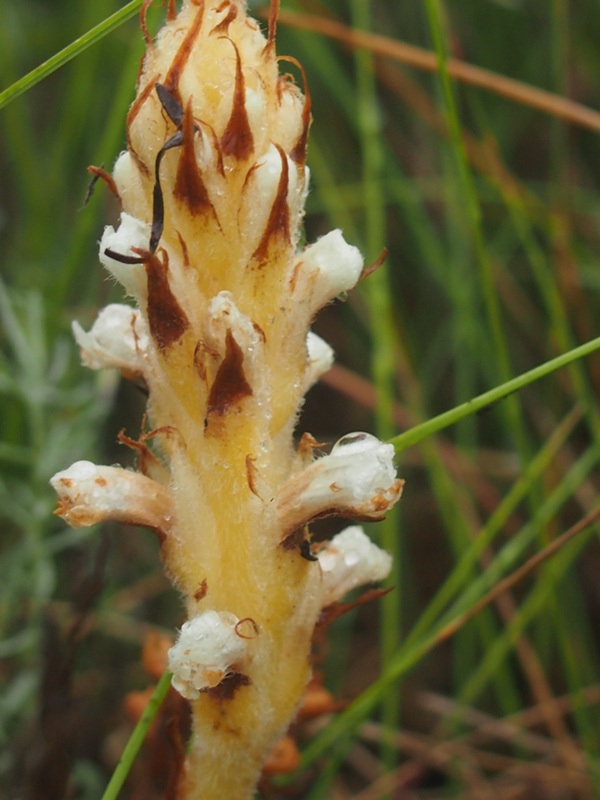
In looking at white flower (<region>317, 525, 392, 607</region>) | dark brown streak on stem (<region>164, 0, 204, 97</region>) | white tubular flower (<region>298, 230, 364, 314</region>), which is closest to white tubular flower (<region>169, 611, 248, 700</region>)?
white flower (<region>317, 525, 392, 607</region>)

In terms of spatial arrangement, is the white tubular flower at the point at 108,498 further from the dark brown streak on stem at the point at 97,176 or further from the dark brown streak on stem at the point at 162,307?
the dark brown streak on stem at the point at 97,176

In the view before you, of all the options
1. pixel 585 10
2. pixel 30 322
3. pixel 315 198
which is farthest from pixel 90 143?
pixel 585 10

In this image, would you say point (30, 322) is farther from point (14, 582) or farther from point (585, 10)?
point (585, 10)

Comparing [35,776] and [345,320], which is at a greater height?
[345,320]

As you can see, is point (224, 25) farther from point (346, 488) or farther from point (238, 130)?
point (346, 488)

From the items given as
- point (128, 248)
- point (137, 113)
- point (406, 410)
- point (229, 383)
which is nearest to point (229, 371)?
point (229, 383)

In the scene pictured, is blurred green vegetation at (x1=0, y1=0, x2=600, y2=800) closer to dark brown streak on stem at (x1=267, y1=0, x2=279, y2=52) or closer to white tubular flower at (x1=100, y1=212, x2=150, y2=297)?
dark brown streak on stem at (x1=267, y1=0, x2=279, y2=52)

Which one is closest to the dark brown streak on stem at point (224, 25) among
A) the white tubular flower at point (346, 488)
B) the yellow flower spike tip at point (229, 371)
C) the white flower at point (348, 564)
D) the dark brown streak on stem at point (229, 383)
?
the yellow flower spike tip at point (229, 371)
